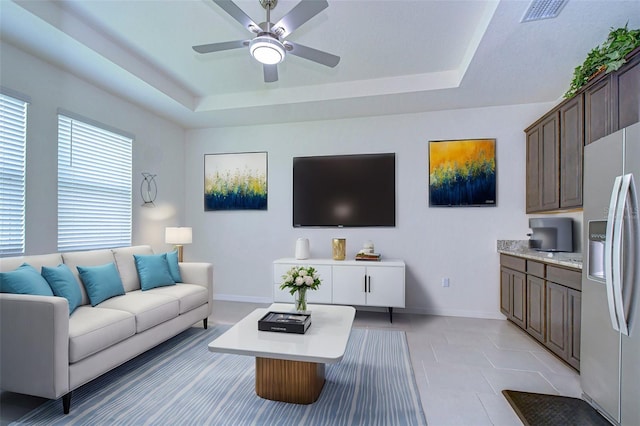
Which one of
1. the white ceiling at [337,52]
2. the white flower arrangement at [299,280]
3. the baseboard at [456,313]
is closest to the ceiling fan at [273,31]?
the white ceiling at [337,52]

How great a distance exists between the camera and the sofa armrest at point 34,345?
6.15ft

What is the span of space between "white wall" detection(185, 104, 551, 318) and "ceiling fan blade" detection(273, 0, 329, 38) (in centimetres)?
236

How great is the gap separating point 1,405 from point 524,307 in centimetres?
435

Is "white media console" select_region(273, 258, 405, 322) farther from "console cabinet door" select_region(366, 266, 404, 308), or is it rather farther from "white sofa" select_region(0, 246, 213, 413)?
"white sofa" select_region(0, 246, 213, 413)

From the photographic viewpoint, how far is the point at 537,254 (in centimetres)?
303

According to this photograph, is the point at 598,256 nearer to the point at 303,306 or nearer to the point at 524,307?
the point at 524,307

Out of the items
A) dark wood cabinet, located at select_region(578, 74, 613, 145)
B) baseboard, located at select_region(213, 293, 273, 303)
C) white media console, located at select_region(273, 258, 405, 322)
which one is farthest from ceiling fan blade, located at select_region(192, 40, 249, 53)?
baseboard, located at select_region(213, 293, 273, 303)

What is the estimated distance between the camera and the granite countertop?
246 centimetres

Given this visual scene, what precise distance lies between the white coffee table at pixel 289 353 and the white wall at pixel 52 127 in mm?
2197

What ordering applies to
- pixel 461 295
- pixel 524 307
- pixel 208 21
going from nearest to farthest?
pixel 208 21 → pixel 524 307 → pixel 461 295

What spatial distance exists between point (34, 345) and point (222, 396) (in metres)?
1.19

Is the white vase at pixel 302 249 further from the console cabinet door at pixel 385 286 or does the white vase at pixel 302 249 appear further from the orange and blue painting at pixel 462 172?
the orange and blue painting at pixel 462 172

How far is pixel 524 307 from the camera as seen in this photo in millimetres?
3223

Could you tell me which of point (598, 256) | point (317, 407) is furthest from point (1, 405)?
point (598, 256)
